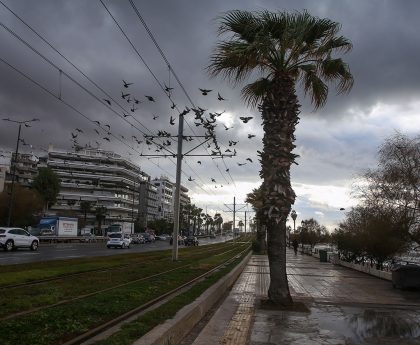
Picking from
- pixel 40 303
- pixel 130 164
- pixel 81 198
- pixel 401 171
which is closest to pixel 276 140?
pixel 40 303

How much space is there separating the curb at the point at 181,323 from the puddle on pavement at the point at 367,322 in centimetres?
248

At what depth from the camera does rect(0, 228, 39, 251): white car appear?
35.1m

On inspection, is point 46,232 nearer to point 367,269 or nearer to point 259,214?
point 367,269

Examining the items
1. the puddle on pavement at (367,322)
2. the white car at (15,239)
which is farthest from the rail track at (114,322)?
the white car at (15,239)

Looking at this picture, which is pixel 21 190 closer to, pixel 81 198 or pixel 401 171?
pixel 81 198

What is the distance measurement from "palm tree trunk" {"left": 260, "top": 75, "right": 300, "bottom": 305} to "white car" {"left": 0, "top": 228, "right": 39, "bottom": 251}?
27.0m

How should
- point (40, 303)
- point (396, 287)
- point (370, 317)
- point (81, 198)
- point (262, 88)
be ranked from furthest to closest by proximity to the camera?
1. point (81, 198)
2. point (396, 287)
3. point (262, 88)
4. point (370, 317)
5. point (40, 303)

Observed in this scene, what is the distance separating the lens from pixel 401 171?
2328cm

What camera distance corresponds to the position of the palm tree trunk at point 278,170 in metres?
12.6

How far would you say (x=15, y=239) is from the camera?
35.9 metres

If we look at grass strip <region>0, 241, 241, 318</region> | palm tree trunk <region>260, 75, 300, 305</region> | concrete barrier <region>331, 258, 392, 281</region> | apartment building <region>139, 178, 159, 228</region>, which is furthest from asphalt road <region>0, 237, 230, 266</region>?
apartment building <region>139, 178, 159, 228</region>

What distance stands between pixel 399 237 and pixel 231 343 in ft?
59.8

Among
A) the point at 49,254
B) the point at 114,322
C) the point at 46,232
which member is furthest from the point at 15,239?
the point at 46,232

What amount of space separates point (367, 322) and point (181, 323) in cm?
454
